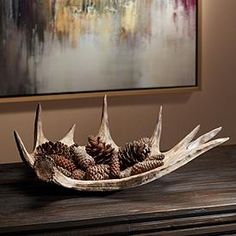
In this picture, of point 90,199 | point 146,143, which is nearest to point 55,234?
point 90,199

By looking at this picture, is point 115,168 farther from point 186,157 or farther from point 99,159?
point 186,157

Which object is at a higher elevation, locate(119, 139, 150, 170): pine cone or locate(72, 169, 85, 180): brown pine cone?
locate(119, 139, 150, 170): pine cone

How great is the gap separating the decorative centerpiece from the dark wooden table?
38mm

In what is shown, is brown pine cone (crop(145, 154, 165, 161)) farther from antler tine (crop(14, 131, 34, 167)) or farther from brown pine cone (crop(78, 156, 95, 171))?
antler tine (crop(14, 131, 34, 167))

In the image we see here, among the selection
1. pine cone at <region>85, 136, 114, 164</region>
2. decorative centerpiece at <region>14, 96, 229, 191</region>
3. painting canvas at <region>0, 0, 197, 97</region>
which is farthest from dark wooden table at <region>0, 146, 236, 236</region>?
painting canvas at <region>0, 0, 197, 97</region>

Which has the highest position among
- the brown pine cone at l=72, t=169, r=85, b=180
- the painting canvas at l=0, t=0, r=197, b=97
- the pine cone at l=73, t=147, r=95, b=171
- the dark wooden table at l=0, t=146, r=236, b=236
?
the painting canvas at l=0, t=0, r=197, b=97

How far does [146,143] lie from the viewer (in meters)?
1.79

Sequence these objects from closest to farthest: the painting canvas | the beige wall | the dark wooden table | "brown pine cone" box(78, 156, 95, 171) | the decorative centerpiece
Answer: the dark wooden table
the decorative centerpiece
"brown pine cone" box(78, 156, 95, 171)
the painting canvas
the beige wall

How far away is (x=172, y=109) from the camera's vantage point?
10.5 feet

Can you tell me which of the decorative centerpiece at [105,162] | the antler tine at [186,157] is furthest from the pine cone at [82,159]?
the antler tine at [186,157]

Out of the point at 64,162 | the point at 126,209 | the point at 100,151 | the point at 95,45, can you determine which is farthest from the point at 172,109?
the point at 126,209

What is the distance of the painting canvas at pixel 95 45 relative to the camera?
288 cm

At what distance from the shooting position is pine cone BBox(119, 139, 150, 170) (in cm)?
171

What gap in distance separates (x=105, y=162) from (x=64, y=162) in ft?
0.44
